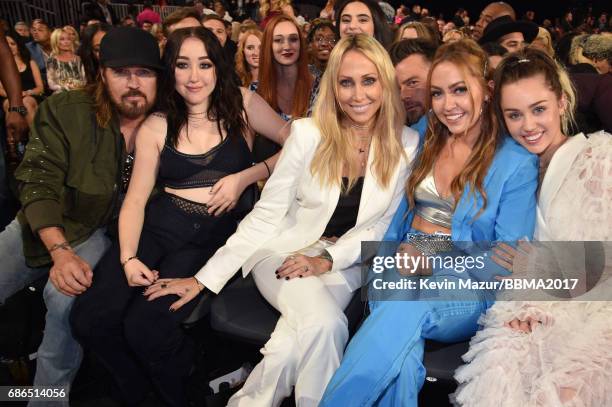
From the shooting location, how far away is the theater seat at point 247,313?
84.1 inches

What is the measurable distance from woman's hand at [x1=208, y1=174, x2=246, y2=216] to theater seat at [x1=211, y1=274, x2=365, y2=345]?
390 millimetres

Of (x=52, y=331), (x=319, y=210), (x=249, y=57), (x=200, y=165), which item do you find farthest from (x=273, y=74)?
(x=52, y=331)

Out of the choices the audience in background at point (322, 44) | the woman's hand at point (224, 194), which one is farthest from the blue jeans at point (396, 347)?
the audience in background at point (322, 44)

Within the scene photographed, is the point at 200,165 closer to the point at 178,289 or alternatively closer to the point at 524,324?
the point at 178,289

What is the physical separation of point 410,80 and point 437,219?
1051 mm

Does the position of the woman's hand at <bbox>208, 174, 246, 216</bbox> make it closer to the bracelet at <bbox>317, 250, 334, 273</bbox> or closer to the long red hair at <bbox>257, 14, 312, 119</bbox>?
the bracelet at <bbox>317, 250, 334, 273</bbox>

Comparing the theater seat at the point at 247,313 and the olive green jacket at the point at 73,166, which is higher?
the olive green jacket at the point at 73,166

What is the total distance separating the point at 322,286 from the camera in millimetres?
2229

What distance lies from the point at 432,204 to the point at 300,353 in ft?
2.89

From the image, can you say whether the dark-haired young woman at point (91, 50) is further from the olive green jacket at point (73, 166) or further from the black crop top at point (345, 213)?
the black crop top at point (345, 213)

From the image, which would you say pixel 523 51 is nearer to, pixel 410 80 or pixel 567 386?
pixel 410 80

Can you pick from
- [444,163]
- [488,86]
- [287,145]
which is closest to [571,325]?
[444,163]

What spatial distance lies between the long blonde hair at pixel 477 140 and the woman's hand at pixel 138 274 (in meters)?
1.23

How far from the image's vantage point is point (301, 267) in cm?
227
